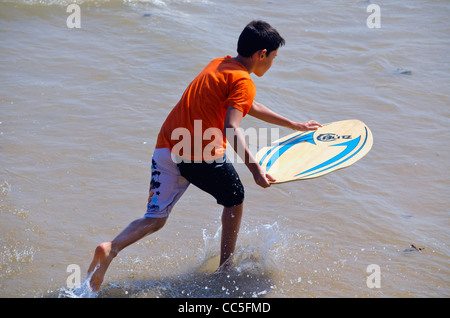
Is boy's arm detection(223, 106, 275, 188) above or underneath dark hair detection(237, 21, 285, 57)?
underneath

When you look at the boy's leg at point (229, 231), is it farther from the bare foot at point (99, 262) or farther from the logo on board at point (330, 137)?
the logo on board at point (330, 137)

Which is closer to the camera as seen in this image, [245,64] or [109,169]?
[245,64]

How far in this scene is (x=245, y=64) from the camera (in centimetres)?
269

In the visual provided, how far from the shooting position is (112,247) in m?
2.58

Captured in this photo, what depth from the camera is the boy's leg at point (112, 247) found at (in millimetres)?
2562

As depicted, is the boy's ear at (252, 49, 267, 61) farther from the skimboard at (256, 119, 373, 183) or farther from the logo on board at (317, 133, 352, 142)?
the logo on board at (317, 133, 352, 142)

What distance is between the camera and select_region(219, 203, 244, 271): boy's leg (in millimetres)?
2816

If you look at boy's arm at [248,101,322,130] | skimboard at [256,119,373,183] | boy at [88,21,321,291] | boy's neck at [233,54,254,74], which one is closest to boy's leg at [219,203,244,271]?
boy at [88,21,321,291]

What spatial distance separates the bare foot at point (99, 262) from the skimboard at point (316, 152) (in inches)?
38.6

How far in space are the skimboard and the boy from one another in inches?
13.9

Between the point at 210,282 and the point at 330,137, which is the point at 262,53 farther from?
the point at 210,282
